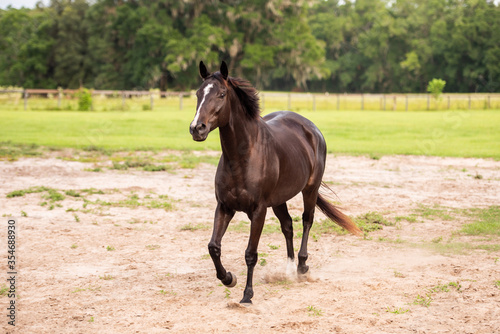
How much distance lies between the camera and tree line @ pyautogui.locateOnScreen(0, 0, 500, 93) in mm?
53562

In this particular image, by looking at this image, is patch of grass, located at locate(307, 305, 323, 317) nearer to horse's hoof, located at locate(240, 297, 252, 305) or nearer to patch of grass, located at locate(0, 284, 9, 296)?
horse's hoof, located at locate(240, 297, 252, 305)

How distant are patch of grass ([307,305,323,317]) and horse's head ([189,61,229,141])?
1824 millimetres

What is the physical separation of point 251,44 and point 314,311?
5276 centimetres

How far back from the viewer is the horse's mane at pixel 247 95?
5.02 m

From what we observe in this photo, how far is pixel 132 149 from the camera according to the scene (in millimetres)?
16656

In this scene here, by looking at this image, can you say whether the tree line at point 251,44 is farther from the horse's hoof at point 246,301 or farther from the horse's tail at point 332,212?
the horse's hoof at point 246,301

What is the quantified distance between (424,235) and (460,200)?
9.13 ft

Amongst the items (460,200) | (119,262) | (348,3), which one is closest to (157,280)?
(119,262)

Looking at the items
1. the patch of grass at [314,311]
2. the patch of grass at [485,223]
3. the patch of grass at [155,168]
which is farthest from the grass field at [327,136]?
the patch of grass at [314,311]

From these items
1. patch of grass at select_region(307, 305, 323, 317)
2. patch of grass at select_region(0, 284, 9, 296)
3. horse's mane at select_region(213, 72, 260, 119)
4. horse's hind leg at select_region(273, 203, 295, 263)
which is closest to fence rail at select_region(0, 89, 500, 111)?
horse's hind leg at select_region(273, 203, 295, 263)

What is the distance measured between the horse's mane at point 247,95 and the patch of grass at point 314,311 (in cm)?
192

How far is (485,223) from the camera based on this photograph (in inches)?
313

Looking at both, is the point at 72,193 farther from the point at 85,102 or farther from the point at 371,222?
the point at 85,102

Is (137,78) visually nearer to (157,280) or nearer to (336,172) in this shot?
(336,172)
